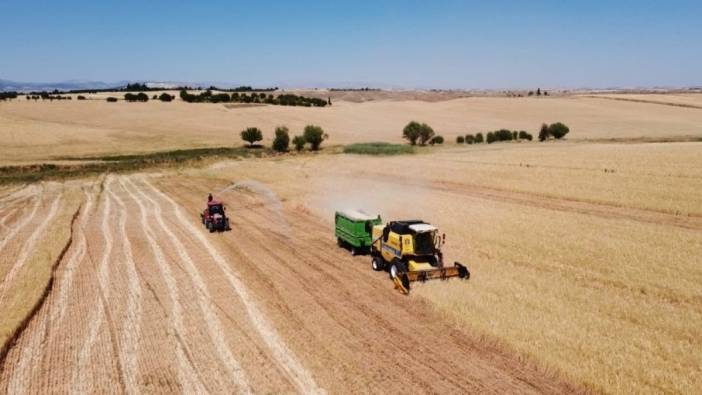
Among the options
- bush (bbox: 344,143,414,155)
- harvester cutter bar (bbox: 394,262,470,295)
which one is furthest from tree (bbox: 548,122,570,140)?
harvester cutter bar (bbox: 394,262,470,295)

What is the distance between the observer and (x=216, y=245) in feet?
88.2

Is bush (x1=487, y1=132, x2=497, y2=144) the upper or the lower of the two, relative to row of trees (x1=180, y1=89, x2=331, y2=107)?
lower

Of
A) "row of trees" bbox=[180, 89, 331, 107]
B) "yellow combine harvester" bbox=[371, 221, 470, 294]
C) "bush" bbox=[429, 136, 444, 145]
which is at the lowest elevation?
"bush" bbox=[429, 136, 444, 145]

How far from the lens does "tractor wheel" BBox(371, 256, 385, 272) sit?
2212cm

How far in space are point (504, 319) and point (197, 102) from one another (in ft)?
427

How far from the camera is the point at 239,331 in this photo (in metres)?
16.1

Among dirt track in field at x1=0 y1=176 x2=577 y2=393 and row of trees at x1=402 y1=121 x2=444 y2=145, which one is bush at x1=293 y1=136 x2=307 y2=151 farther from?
dirt track in field at x1=0 y1=176 x2=577 y2=393

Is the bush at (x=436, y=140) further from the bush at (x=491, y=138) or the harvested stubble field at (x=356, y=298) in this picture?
the harvested stubble field at (x=356, y=298)

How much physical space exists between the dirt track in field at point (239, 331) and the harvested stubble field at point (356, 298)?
7 centimetres

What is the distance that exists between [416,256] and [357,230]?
4.42 meters

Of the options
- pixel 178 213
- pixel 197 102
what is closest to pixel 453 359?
pixel 178 213

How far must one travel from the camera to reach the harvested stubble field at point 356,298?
13594mm

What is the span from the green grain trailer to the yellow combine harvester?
298cm

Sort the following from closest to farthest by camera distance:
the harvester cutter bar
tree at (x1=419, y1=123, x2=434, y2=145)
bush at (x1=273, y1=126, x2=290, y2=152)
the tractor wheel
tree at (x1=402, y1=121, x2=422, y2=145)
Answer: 1. the harvester cutter bar
2. the tractor wheel
3. bush at (x1=273, y1=126, x2=290, y2=152)
4. tree at (x1=402, y1=121, x2=422, y2=145)
5. tree at (x1=419, y1=123, x2=434, y2=145)
